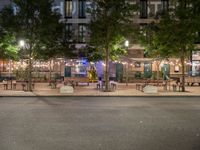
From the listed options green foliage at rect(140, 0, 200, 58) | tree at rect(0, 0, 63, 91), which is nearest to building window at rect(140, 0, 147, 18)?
green foliage at rect(140, 0, 200, 58)

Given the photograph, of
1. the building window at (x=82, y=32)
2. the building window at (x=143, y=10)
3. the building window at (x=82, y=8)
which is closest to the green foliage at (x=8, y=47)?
the building window at (x=82, y=32)

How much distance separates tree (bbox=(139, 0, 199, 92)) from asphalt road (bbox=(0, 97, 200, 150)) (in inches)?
547

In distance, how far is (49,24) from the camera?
1336 inches

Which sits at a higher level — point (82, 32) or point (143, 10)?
point (143, 10)

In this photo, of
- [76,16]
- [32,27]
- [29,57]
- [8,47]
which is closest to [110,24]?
[32,27]

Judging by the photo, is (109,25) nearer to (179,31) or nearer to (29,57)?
(179,31)

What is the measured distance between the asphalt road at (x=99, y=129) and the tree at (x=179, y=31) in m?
13.9

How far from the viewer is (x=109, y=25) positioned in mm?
32938

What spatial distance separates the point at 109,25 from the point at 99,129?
20640 millimetres

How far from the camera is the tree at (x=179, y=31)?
32.0 metres

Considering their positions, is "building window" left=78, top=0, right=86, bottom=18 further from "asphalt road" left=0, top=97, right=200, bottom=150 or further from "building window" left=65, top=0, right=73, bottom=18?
"asphalt road" left=0, top=97, right=200, bottom=150

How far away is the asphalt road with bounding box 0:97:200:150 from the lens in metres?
10.4

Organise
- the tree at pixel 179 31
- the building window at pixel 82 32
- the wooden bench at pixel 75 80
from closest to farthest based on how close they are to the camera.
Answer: the tree at pixel 179 31 < the wooden bench at pixel 75 80 < the building window at pixel 82 32

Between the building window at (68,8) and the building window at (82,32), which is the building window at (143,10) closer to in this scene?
the building window at (82,32)
